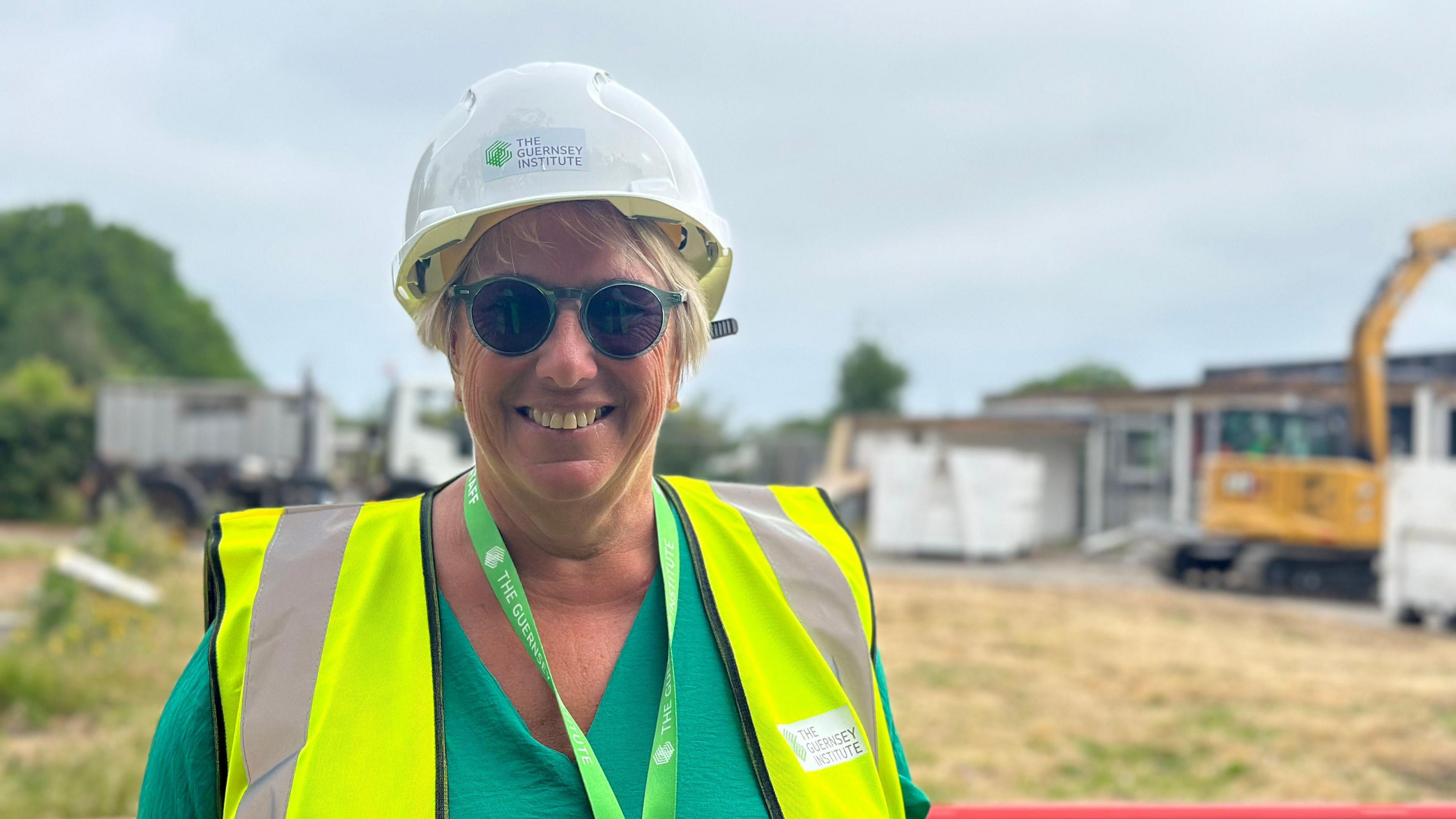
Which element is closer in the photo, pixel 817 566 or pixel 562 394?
pixel 562 394

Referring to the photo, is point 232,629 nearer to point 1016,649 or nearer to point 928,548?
point 1016,649

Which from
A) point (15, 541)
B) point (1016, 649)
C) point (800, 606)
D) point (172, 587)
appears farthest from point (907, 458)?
point (800, 606)

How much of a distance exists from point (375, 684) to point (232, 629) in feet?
0.67

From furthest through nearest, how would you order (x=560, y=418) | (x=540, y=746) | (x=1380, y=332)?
1. (x=1380, y=332)
2. (x=560, y=418)
3. (x=540, y=746)

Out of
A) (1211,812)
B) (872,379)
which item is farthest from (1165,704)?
(872,379)

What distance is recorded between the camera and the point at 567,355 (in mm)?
1443

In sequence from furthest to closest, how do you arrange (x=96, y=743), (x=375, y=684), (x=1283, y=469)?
(x=1283, y=469) < (x=96, y=743) < (x=375, y=684)

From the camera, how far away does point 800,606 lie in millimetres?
1603

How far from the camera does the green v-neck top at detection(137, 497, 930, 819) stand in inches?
52.1

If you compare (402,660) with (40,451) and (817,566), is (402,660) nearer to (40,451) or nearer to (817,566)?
(817,566)

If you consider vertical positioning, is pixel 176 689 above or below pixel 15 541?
above

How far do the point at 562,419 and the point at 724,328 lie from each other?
0.44m

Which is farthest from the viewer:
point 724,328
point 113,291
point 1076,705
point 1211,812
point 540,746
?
point 113,291

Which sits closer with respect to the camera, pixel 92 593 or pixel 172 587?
pixel 92 593
